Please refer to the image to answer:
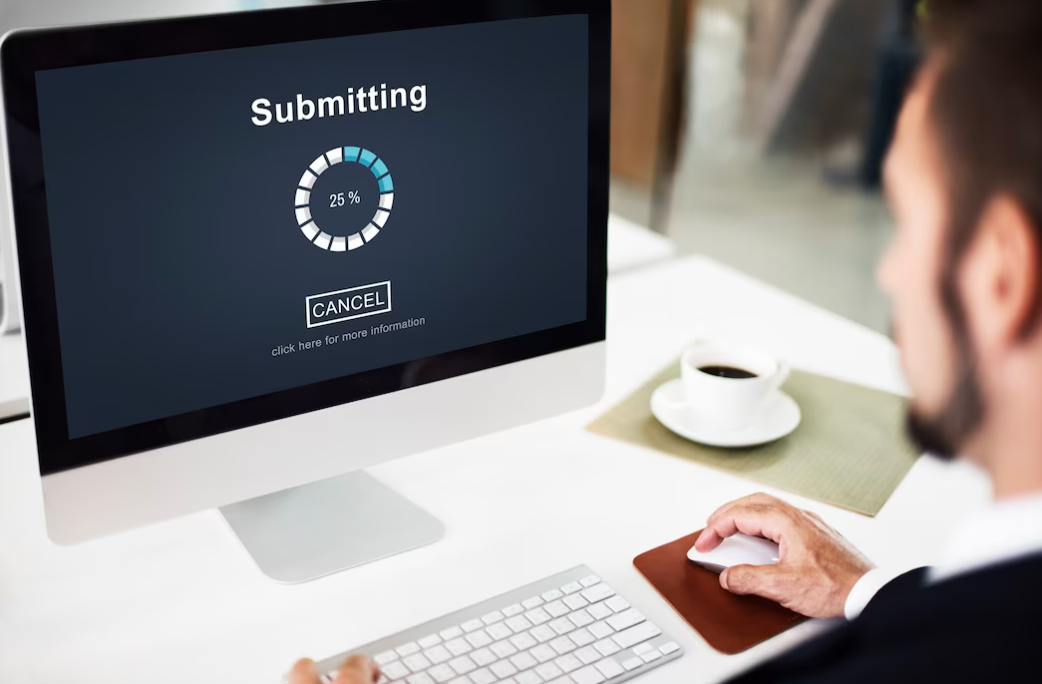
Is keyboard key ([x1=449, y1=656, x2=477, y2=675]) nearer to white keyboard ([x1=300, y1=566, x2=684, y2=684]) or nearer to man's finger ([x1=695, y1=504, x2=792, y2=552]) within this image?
white keyboard ([x1=300, y1=566, x2=684, y2=684])

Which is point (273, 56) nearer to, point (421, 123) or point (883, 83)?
point (421, 123)

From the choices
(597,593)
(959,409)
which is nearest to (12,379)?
(597,593)

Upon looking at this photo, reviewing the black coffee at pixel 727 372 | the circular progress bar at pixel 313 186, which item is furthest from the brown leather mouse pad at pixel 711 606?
the circular progress bar at pixel 313 186

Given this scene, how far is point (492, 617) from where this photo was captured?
1.01 metres

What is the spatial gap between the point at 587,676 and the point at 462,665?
4.4 inches

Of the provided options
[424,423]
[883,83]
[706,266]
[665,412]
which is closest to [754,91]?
[883,83]

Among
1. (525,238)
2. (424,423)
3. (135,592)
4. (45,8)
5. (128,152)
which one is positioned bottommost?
(135,592)

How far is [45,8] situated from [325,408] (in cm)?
72

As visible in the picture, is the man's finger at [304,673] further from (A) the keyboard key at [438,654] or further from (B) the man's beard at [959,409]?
(B) the man's beard at [959,409]

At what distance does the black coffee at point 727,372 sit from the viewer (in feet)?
4.52

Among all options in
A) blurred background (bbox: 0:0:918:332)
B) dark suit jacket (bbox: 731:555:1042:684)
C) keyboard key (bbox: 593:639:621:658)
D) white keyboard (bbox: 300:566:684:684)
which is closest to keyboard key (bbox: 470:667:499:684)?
white keyboard (bbox: 300:566:684:684)

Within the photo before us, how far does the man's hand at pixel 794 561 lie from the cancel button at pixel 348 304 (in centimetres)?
42

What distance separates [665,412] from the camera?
139 centimetres

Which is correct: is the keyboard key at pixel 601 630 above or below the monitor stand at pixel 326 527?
below
